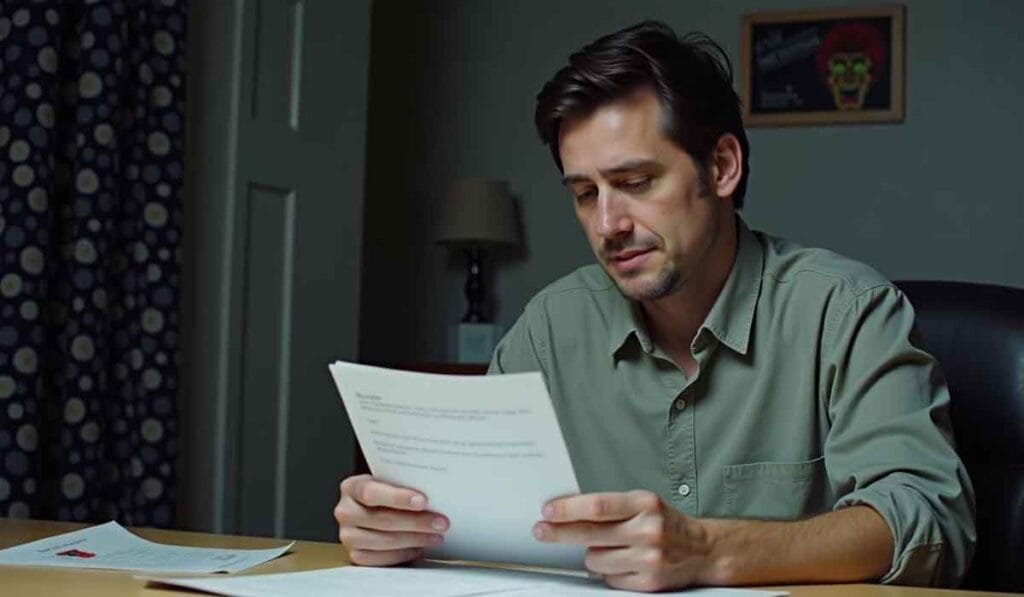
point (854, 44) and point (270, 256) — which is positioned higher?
point (854, 44)

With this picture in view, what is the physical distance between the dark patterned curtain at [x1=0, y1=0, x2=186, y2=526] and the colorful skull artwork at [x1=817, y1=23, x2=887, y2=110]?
1.89m

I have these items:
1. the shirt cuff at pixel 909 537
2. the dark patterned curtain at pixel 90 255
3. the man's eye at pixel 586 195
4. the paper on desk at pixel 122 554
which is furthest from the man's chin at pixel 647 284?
the dark patterned curtain at pixel 90 255

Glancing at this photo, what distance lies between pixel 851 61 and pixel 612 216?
2.32 meters

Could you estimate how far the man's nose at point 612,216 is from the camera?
1.46 metres

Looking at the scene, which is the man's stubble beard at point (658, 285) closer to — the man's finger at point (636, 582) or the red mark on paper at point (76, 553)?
the man's finger at point (636, 582)

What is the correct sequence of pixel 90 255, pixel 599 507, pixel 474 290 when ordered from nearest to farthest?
pixel 599 507
pixel 90 255
pixel 474 290

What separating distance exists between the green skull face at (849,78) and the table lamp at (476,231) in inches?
39.2

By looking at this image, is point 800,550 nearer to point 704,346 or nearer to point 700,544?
point 700,544

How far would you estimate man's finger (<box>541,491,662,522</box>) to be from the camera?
37.9 inches

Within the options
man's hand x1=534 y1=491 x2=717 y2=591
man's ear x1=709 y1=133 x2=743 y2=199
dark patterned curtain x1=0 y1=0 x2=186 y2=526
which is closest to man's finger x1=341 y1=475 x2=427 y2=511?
man's hand x1=534 y1=491 x2=717 y2=591

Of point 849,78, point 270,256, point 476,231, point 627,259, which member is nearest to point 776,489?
point 627,259

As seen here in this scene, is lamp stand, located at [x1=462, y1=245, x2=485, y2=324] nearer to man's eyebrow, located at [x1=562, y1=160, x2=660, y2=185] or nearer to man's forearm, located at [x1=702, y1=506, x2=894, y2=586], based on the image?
man's eyebrow, located at [x1=562, y1=160, x2=660, y2=185]

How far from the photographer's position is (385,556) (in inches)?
44.8

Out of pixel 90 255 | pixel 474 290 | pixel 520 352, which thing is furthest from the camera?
pixel 474 290
